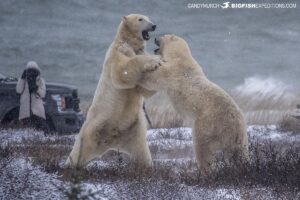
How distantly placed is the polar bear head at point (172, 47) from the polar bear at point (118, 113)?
202mm

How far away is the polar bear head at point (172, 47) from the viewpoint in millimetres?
6418

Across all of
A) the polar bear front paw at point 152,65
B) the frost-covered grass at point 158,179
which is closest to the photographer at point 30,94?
the frost-covered grass at point 158,179

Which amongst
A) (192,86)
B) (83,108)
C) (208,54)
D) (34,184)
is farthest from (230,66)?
(34,184)

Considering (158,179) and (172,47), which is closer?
(158,179)

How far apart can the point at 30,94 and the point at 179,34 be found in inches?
118

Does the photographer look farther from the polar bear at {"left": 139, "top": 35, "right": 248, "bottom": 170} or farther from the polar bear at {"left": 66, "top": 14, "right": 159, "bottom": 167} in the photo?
the polar bear at {"left": 139, "top": 35, "right": 248, "bottom": 170}

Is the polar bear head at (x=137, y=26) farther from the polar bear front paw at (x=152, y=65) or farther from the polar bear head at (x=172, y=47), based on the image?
the polar bear front paw at (x=152, y=65)

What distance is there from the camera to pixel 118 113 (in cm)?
635

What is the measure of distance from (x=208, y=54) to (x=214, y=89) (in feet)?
19.2

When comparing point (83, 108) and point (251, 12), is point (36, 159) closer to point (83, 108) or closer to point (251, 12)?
point (83, 108)

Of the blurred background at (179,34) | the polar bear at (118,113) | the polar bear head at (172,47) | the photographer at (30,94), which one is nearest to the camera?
the polar bear at (118,113)

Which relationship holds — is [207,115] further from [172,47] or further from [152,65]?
[172,47]

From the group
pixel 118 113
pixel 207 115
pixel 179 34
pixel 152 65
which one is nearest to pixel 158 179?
pixel 207 115

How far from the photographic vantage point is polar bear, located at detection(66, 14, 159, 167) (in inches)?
247
